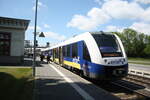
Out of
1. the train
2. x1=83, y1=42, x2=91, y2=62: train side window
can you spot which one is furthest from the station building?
x1=83, y1=42, x2=91, y2=62: train side window

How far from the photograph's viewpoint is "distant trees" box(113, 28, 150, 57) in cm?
9600

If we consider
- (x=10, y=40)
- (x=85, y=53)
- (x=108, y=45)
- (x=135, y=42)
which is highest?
(x=135, y=42)

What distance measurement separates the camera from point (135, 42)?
99.6m

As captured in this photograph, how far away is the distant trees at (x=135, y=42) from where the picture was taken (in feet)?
315

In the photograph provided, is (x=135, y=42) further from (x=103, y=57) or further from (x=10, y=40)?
(x=103, y=57)

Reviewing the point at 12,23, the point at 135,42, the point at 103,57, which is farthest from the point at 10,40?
the point at 135,42

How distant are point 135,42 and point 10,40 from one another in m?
81.1

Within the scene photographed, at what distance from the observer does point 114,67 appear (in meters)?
10.8

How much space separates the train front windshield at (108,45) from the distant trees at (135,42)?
85357 millimetres

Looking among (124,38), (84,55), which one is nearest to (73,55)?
(84,55)

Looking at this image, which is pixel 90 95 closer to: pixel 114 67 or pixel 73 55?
pixel 114 67

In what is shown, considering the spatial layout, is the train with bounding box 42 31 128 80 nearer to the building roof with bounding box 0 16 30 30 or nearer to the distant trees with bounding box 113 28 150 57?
the building roof with bounding box 0 16 30 30

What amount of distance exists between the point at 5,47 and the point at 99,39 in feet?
62.3

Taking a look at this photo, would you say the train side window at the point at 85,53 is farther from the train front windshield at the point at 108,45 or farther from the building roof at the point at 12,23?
the building roof at the point at 12,23
